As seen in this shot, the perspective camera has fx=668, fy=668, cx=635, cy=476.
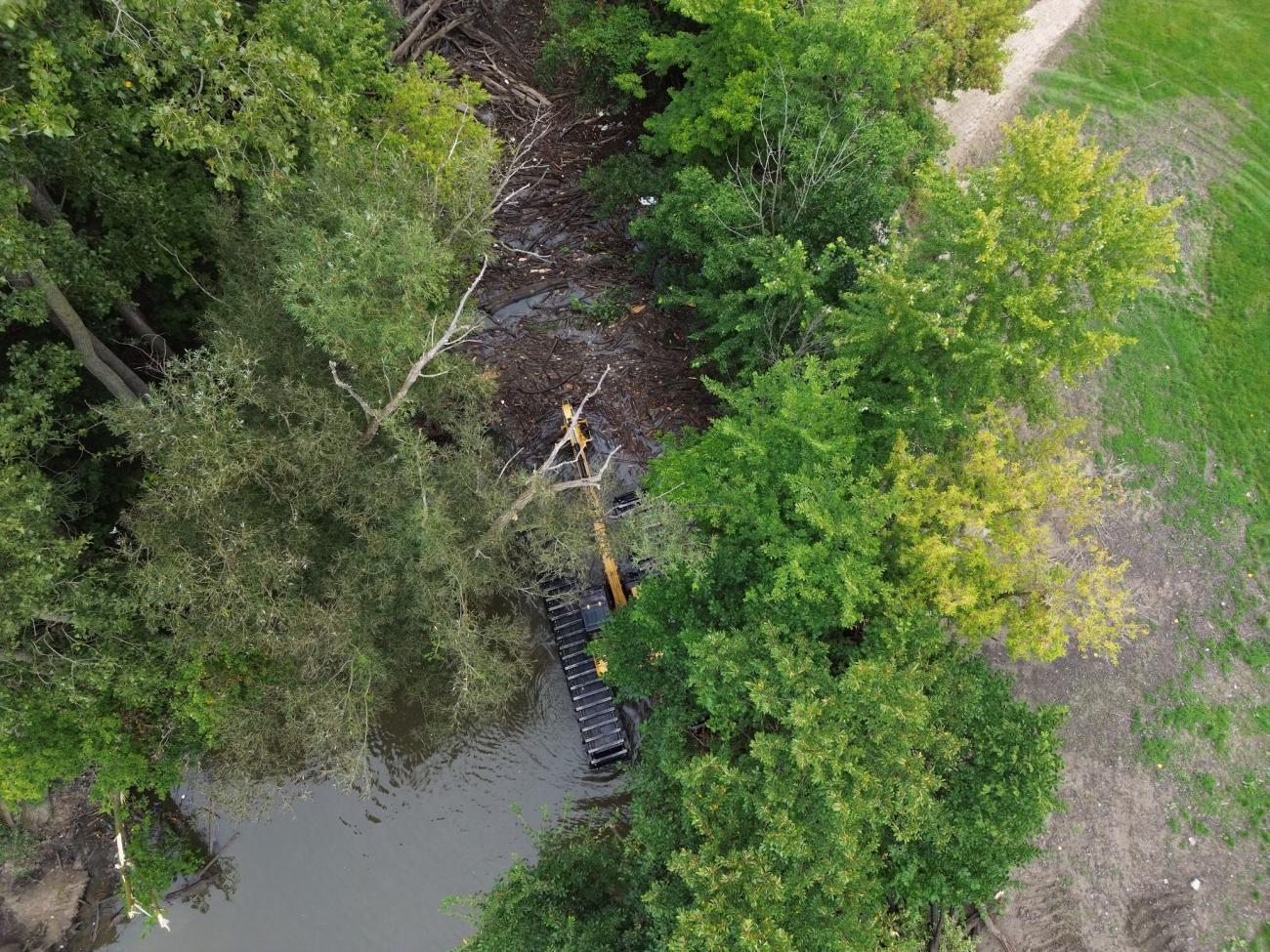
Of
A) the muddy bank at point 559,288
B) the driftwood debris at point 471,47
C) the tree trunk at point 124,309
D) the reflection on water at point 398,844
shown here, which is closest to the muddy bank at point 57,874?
the reflection on water at point 398,844

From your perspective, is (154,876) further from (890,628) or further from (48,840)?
(890,628)

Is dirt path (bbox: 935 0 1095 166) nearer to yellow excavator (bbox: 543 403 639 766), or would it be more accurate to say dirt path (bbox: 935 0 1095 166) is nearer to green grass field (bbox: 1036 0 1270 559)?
green grass field (bbox: 1036 0 1270 559)

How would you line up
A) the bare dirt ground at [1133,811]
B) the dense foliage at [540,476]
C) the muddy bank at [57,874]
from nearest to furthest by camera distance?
the dense foliage at [540,476], the bare dirt ground at [1133,811], the muddy bank at [57,874]

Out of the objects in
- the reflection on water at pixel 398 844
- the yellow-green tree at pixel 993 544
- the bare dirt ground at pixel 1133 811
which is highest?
the yellow-green tree at pixel 993 544

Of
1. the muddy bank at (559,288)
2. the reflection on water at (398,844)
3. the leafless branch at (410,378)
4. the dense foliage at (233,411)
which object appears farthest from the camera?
the muddy bank at (559,288)

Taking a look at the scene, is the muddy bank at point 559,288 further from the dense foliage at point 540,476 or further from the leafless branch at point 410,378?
→ the leafless branch at point 410,378

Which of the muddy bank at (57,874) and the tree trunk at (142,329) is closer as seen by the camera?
the tree trunk at (142,329)

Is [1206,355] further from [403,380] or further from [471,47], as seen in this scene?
[471,47]
